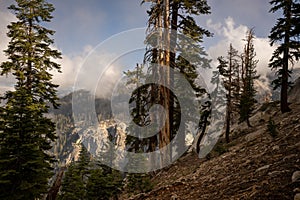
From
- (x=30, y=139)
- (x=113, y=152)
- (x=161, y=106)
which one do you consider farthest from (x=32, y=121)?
(x=113, y=152)

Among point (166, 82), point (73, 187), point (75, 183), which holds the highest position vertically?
point (166, 82)

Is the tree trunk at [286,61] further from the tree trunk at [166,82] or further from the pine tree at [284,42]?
the tree trunk at [166,82]

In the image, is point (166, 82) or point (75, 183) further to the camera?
point (75, 183)

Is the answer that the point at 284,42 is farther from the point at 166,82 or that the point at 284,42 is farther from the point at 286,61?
the point at 166,82

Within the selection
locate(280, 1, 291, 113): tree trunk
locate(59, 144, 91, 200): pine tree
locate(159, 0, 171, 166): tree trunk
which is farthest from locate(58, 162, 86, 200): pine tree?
locate(280, 1, 291, 113): tree trunk

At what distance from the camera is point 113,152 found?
2661 cm

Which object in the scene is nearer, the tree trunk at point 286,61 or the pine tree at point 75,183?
the pine tree at point 75,183

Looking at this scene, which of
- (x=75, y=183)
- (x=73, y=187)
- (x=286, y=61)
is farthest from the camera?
(x=286, y=61)

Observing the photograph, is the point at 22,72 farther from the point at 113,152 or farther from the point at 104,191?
the point at 113,152

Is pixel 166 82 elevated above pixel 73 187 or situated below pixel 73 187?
above

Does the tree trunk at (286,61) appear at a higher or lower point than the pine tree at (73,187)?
higher

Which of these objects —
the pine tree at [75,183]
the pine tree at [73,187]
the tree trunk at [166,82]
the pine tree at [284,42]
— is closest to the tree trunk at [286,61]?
the pine tree at [284,42]

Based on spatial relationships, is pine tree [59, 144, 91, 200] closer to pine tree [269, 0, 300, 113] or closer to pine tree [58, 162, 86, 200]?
pine tree [58, 162, 86, 200]

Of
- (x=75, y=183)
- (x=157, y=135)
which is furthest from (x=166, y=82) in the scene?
(x=75, y=183)
